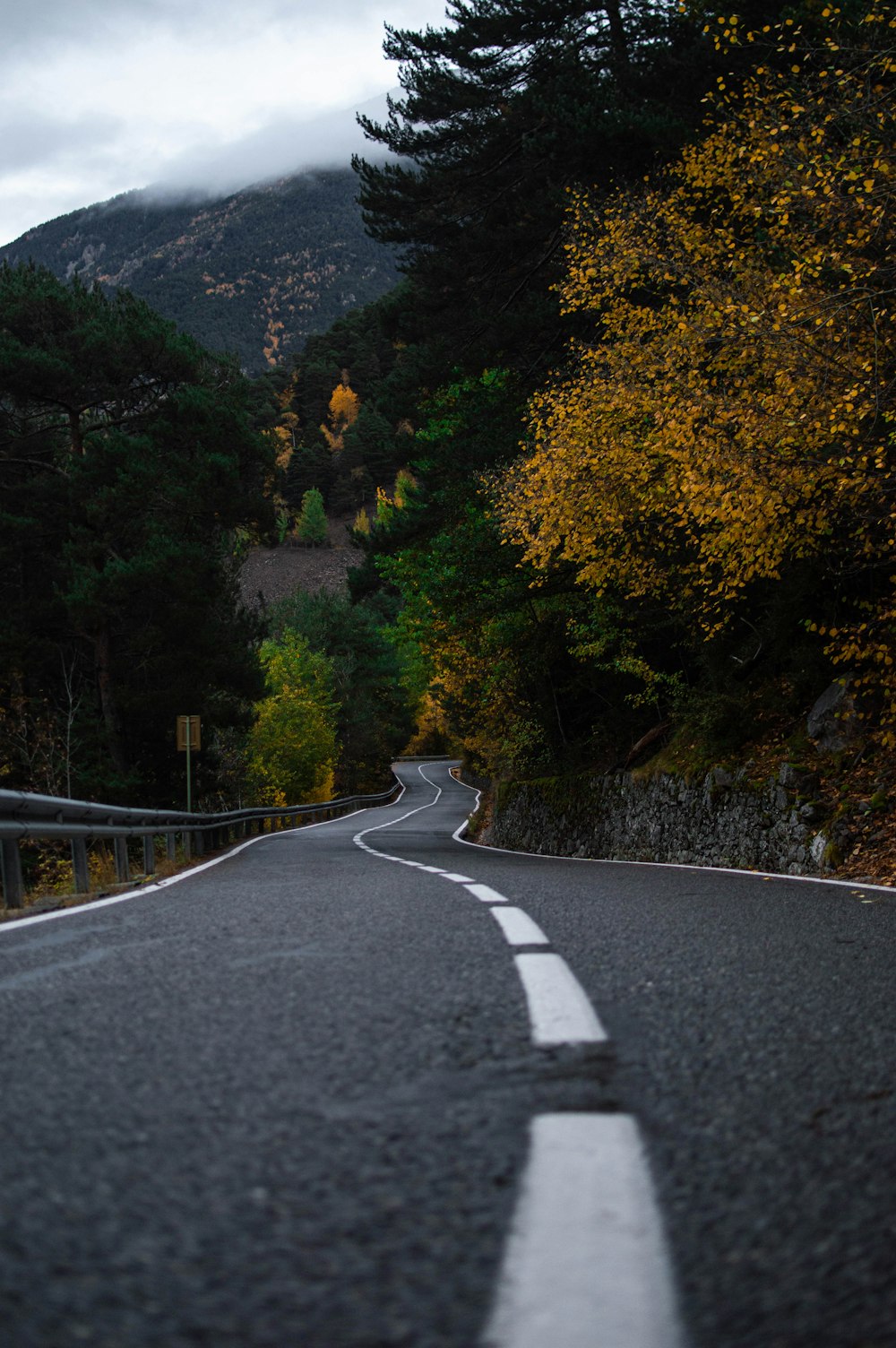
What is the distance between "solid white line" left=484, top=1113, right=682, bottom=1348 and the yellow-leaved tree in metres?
8.32

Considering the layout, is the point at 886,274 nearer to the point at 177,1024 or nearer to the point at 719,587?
the point at 719,587

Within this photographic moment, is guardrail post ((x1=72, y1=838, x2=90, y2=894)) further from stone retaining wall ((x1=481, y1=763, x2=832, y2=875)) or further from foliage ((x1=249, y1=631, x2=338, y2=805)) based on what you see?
foliage ((x1=249, y1=631, x2=338, y2=805))

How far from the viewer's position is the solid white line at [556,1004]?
339cm

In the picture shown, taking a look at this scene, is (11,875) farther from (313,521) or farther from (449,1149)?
(313,521)

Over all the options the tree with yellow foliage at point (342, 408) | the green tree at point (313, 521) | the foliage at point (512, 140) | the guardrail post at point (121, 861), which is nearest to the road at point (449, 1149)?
the guardrail post at point (121, 861)

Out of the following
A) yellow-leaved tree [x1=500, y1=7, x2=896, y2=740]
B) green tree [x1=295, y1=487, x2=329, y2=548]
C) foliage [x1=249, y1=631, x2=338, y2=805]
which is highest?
green tree [x1=295, y1=487, x2=329, y2=548]

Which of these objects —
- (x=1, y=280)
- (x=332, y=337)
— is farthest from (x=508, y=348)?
(x=332, y=337)

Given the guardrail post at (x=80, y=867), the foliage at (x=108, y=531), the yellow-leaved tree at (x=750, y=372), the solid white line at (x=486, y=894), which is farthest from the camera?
the foliage at (x=108, y=531)

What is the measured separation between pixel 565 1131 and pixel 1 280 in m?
29.7

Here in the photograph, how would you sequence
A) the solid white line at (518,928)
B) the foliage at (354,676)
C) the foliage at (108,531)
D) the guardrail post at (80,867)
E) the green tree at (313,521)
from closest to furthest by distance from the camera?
1. the solid white line at (518,928)
2. the guardrail post at (80,867)
3. the foliage at (108,531)
4. the foliage at (354,676)
5. the green tree at (313,521)

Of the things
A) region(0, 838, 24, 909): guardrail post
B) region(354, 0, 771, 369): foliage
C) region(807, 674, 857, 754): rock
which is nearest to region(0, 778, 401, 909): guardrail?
region(0, 838, 24, 909): guardrail post

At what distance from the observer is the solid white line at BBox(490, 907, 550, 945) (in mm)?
5621

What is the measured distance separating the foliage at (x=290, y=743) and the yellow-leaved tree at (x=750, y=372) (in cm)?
4122

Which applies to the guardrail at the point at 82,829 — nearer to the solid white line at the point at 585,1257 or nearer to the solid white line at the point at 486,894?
the solid white line at the point at 486,894
